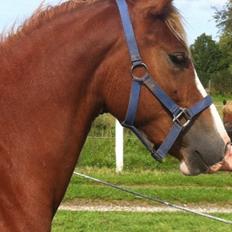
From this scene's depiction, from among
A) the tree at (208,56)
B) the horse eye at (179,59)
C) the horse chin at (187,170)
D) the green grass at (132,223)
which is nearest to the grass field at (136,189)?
the green grass at (132,223)

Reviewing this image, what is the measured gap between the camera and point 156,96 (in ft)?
8.24

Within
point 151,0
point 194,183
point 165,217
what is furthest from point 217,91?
point 151,0

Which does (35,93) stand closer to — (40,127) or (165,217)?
(40,127)

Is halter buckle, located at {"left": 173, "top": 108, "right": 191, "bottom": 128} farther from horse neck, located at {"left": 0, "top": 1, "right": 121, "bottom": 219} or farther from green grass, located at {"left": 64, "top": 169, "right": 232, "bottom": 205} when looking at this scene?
green grass, located at {"left": 64, "top": 169, "right": 232, "bottom": 205}

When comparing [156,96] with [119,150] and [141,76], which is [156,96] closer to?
[141,76]

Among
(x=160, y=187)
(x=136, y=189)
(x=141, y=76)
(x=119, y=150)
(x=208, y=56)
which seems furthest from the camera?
(x=208, y=56)

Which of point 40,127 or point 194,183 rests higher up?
point 40,127

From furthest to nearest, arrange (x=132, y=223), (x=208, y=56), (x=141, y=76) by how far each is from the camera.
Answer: (x=208, y=56) → (x=132, y=223) → (x=141, y=76)

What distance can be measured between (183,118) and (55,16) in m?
0.82

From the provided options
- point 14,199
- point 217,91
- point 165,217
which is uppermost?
point 14,199

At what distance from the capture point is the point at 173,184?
392 inches

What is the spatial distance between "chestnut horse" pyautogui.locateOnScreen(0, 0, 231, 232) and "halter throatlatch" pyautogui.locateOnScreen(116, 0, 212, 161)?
0.03 meters

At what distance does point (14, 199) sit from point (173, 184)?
25.4 ft

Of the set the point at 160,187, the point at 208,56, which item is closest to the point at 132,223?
the point at 160,187
